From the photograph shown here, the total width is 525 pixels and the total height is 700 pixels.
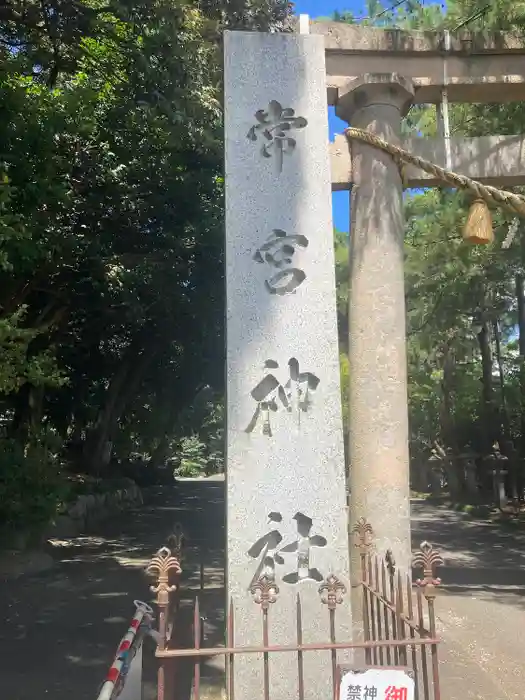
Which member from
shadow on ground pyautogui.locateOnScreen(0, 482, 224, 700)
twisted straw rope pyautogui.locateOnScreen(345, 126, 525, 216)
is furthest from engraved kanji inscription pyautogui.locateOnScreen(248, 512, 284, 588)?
twisted straw rope pyautogui.locateOnScreen(345, 126, 525, 216)

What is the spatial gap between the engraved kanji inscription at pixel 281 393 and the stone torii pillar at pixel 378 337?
143cm

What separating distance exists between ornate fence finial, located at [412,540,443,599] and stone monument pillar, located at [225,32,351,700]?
72cm

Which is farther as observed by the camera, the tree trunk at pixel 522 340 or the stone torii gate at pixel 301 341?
the tree trunk at pixel 522 340

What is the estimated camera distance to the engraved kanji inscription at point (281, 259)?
374cm

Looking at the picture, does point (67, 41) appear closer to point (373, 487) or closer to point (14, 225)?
point (14, 225)

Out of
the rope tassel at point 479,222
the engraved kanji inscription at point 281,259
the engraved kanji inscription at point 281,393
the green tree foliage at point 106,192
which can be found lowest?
the engraved kanji inscription at point 281,393

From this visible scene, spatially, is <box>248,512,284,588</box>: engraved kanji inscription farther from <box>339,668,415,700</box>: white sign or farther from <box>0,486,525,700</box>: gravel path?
<box>0,486,525,700</box>: gravel path

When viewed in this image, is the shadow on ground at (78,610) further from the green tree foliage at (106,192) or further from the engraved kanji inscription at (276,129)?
the engraved kanji inscription at (276,129)

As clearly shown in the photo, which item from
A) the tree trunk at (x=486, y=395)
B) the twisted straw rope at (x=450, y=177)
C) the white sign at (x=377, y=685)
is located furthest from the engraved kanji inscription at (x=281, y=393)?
the tree trunk at (x=486, y=395)

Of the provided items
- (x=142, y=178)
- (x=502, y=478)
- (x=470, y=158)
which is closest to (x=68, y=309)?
(x=142, y=178)

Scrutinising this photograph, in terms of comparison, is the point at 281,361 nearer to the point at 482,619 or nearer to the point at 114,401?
the point at 482,619

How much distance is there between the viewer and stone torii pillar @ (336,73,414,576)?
189 inches

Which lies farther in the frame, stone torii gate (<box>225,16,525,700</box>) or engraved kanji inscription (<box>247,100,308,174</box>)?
engraved kanji inscription (<box>247,100,308,174</box>)

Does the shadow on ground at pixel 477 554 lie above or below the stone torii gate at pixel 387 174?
below
